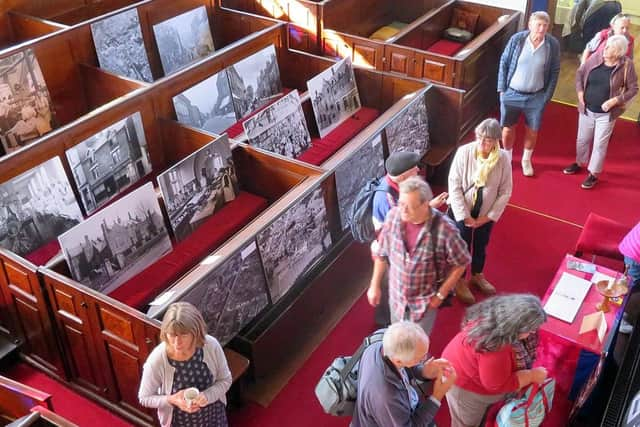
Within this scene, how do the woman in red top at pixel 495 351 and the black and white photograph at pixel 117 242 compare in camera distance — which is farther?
the black and white photograph at pixel 117 242

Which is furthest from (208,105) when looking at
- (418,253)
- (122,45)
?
(418,253)

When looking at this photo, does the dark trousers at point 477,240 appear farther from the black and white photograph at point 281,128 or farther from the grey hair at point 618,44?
the grey hair at point 618,44

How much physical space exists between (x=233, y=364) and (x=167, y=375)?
3.21ft

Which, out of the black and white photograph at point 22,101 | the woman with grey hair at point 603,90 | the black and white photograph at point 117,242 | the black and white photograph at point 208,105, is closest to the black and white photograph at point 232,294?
the black and white photograph at point 117,242

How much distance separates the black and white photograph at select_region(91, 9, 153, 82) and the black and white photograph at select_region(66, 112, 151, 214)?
164cm

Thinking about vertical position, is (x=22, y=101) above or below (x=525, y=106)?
above

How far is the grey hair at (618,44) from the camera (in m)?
5.89

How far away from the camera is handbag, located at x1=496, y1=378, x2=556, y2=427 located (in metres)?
3.54

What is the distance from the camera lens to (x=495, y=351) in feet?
10.7

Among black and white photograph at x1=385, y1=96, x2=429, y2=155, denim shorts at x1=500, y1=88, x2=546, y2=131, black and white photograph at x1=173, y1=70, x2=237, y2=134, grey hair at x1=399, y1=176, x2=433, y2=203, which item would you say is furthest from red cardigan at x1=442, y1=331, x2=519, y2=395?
denim shorts at x1=500, y1=88, x2=546, y2=131

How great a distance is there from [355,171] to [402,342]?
269 centimetres

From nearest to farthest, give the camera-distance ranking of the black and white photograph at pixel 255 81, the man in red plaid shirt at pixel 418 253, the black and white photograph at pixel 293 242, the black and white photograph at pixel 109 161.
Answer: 1. the man in red plaid shirt at pixel 418 253
2. the black and white photograph at pixel 293 242
3. the black and white photograph at pixel 109 161
4. the black and white photograph at pixel 255 81

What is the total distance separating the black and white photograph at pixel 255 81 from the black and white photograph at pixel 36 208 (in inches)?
84.5

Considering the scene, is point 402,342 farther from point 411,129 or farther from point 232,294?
point 411,129
